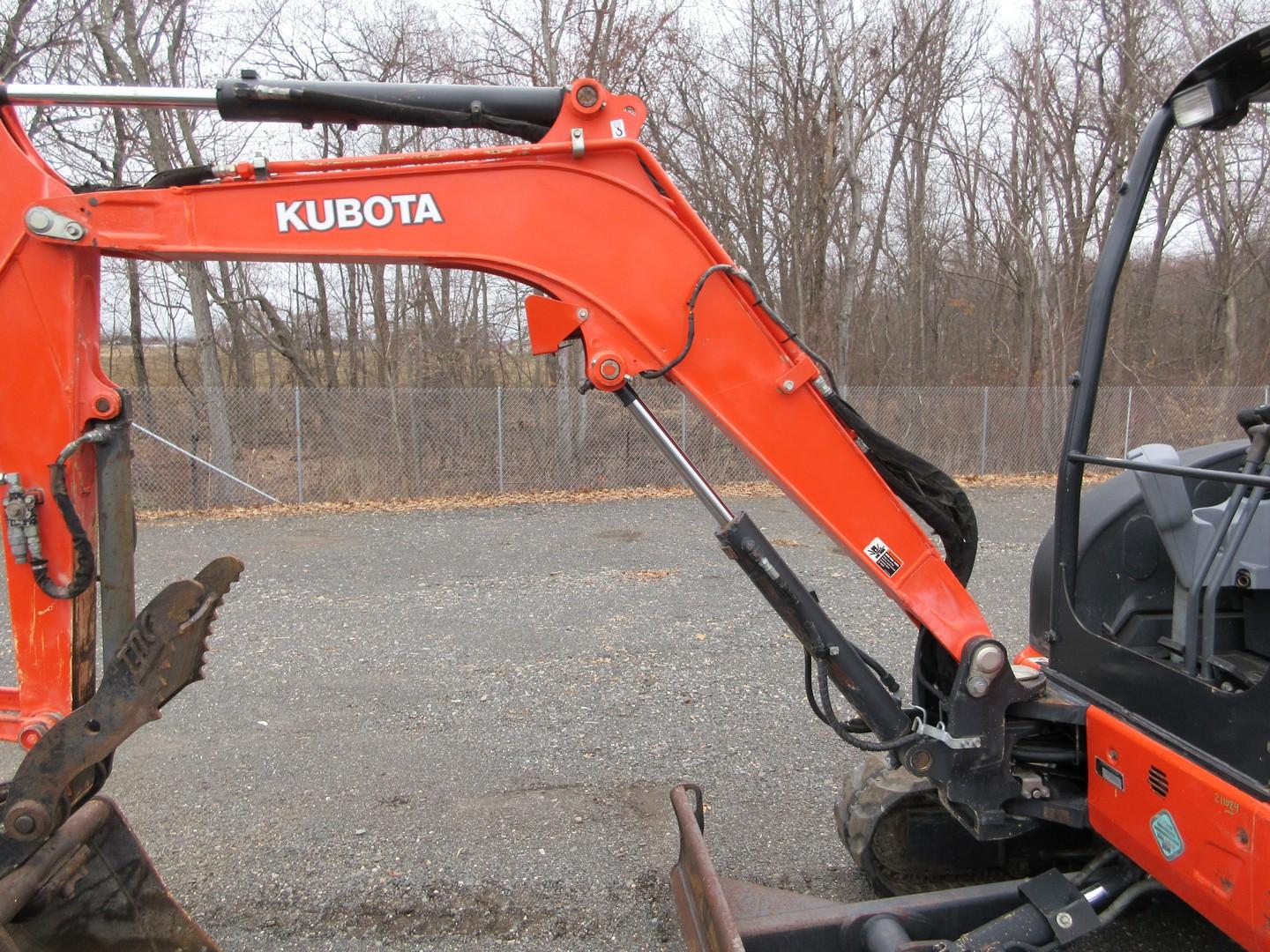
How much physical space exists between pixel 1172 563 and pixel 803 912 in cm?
158

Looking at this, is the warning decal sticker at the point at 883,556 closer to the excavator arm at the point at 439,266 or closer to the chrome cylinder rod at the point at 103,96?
the excavator arm at the point at 439,266

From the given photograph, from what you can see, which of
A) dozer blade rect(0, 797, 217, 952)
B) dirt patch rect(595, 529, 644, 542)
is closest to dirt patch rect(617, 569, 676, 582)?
dirt patch rect(595, 529, 644, 542)

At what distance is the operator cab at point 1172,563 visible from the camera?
223 centimetres

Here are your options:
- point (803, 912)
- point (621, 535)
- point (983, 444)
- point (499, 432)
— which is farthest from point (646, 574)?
point (983, 444)

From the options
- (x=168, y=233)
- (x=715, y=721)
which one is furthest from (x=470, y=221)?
(x=715, y=721)

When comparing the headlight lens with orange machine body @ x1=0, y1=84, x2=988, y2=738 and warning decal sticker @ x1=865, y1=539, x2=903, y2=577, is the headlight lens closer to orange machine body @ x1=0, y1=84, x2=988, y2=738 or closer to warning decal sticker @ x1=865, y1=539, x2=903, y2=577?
orange machine body @ x1=0, y1=84, x2=988, y2=738

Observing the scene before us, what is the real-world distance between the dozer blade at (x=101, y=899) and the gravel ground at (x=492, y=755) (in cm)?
41

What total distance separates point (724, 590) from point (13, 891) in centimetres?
610

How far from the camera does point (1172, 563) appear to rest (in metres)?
2.65

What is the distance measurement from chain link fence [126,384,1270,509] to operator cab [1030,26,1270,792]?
991cm

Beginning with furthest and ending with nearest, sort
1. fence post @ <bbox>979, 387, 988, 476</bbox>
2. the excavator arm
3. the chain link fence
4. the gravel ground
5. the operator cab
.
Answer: fence post @ <bbox>979, 387, 988, 476</bbox>
the chain link fence
the gravel ground
the excavator arm
the operator cab

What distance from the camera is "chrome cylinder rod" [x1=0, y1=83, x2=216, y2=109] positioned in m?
2.40

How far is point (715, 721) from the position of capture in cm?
507

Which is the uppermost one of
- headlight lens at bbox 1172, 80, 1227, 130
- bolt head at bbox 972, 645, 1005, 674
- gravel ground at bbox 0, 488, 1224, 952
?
headlight lens at bbox 1172, 80, 1227, 130
